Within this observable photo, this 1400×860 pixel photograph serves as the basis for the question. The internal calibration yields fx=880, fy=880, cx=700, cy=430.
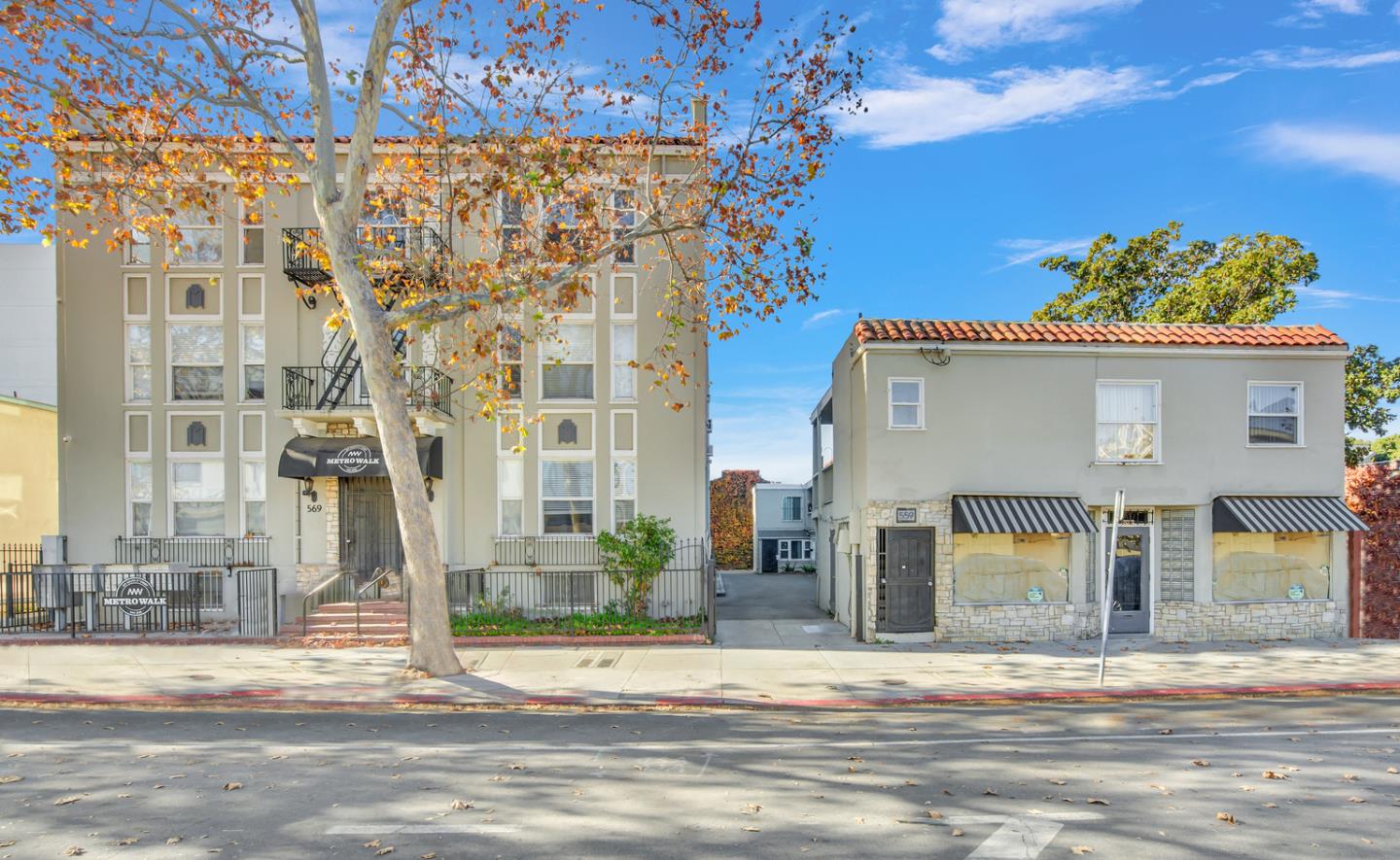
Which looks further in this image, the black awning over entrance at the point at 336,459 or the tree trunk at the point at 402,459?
the black awning over entrance at the point at 336,459

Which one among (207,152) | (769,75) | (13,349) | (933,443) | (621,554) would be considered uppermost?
(769,75)

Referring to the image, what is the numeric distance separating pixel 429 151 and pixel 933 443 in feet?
38.2

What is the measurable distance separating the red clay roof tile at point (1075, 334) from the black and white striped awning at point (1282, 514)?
2.96m

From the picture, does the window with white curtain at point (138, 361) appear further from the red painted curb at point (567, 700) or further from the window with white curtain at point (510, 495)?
the red painted curb at point (567, 700)

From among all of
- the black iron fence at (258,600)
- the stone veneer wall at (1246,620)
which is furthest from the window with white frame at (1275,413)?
the black iron fence at (258,600)

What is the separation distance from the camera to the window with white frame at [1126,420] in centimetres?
1698

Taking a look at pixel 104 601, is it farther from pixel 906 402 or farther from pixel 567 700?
pixel 906 402

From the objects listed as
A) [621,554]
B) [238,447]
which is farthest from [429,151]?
[621,554]

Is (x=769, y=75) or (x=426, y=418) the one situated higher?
(x=769, y=75)

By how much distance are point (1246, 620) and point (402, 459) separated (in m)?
15.6

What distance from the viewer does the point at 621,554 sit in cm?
1719

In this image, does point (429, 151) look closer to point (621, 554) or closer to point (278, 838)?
point (621, 554)

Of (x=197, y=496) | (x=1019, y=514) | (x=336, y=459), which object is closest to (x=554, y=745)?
(x=1019, y=514)

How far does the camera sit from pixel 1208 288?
26000 millimetres
